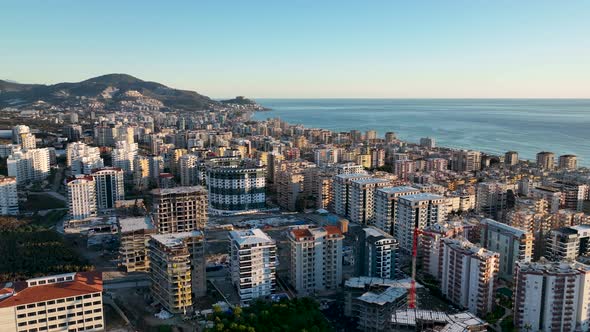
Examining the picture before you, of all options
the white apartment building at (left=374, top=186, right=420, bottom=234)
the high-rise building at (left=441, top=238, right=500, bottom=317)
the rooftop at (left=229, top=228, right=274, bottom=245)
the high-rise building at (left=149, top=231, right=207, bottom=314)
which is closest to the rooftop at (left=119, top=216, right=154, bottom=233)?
the high-rise building at (left=149, top=231, right=207, bottom=314)

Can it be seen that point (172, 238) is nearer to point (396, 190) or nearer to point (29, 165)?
point (396, 190)

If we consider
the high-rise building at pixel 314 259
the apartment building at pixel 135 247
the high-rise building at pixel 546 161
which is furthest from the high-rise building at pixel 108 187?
the high-rise building at pixel 546 161

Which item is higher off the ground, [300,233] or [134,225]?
[300,233]

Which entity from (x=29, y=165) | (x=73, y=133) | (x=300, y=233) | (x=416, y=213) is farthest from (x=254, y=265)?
(x=73, y=133)

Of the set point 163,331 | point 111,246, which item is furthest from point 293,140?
point 163,331

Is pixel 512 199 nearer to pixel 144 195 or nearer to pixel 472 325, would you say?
pixel 472 325

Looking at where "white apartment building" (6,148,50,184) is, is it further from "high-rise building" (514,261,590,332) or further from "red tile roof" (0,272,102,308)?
"high-rise building" (514,261,590,332)
